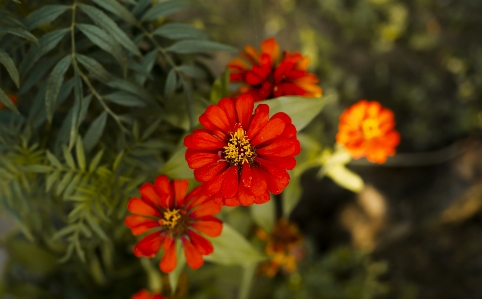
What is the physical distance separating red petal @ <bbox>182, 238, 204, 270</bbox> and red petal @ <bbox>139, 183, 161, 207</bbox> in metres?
0.08

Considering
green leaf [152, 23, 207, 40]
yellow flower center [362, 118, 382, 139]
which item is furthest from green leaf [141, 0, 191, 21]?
yellow flower center [362, 118, 382, 139]

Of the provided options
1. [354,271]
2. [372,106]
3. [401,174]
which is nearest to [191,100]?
[372,106]

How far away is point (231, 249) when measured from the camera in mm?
812

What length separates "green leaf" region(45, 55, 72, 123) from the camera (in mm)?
633

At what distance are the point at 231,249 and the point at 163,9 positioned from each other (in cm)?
47

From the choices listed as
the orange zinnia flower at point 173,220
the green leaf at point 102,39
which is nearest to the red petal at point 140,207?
the orange zinnia flower at point 173,220

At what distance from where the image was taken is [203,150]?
1.81ft

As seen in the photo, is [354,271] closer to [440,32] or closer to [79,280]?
[79,280]

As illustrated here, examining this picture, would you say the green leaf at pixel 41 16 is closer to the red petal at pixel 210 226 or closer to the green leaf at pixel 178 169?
the green leaf at pixel 178 169

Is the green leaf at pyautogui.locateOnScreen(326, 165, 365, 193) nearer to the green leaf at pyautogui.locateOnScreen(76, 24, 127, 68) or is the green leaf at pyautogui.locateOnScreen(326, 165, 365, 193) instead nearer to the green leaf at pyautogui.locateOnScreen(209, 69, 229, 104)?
the green leaf at pyautogui.locateOnScreen(209, 69, 229, 104)

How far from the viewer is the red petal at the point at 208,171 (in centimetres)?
54

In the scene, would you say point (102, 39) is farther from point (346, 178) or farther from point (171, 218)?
point (346, 178)

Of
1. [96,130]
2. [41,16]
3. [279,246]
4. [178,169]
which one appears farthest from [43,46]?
[279,246]

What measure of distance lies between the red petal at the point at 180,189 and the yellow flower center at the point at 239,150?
0.34 feet
